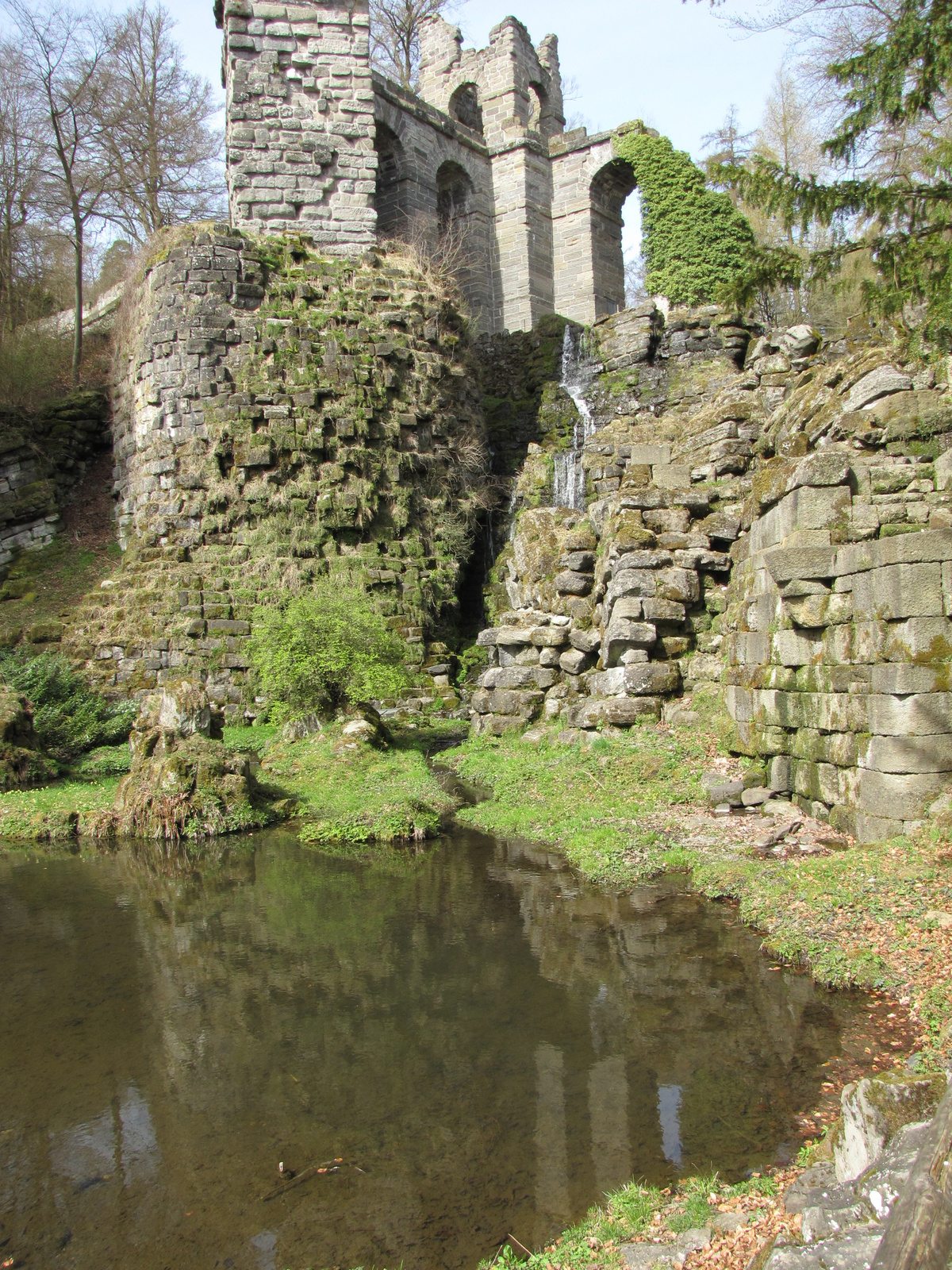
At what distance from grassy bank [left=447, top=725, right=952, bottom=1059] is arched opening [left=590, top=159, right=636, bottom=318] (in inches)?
773

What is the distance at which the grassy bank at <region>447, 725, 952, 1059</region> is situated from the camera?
193 inches

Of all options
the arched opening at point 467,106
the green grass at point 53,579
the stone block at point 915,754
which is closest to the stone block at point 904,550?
the stone block at point 915,754

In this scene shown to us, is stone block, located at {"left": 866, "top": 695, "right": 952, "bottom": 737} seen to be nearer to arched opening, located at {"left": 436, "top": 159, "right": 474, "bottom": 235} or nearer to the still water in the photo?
the still water

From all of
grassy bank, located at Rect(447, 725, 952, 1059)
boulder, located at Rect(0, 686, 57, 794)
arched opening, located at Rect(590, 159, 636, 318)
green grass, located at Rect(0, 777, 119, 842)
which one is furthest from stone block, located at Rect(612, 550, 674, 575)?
arched opening, located at Rect(590, 159, 636, 318)

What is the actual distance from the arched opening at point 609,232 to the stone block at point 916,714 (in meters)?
22.9

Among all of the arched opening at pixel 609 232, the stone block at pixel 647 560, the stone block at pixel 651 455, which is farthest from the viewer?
the arched opening at pixel 609 232

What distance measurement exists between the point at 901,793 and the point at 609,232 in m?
25.6

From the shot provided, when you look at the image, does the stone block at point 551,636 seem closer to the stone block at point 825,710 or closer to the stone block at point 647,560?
the stone block at point 647,560

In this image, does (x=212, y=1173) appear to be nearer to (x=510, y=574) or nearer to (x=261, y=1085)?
(x=261, y=1085)

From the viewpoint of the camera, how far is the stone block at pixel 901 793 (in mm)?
6070

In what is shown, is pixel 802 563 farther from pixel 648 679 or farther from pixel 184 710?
pixel 184 710

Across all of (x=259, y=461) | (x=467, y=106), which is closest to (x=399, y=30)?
(x=467, y=106)

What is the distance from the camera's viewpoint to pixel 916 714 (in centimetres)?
609

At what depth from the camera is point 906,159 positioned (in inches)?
744
